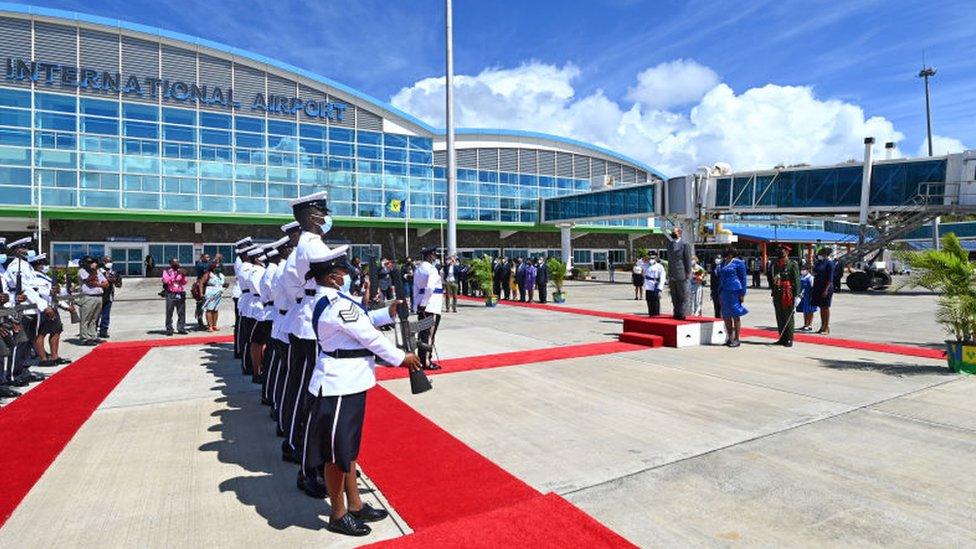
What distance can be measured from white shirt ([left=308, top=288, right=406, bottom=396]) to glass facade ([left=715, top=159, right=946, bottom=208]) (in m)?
28.0

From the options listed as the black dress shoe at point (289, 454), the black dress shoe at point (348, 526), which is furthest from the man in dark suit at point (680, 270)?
the black dress shoe at point (348, 526)

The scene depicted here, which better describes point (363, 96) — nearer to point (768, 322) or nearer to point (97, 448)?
point (768, 322)

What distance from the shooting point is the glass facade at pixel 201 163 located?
29.5m

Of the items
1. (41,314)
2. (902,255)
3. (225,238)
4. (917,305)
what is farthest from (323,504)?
(225,238)

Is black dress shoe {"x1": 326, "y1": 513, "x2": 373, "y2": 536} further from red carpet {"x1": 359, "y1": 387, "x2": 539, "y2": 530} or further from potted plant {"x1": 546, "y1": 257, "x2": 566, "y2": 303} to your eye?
potted plant {"x1": 546, "y1": 257, "x2": 566, "y2": 303}

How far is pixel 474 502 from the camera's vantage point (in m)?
3.49

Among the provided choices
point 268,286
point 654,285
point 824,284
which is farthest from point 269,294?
point 824,284

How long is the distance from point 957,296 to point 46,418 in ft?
36.8

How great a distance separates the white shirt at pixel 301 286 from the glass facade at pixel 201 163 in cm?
3233

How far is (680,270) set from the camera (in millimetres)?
10219

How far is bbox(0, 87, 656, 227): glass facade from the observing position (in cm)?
2947

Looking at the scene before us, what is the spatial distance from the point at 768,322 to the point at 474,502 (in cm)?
1240

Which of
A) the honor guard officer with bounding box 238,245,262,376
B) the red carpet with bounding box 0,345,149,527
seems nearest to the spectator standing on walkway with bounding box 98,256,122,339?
the red carpet with bounding box 0,345,149,527

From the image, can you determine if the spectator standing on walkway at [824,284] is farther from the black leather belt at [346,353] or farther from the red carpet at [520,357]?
the black leather belt at [346,353]
